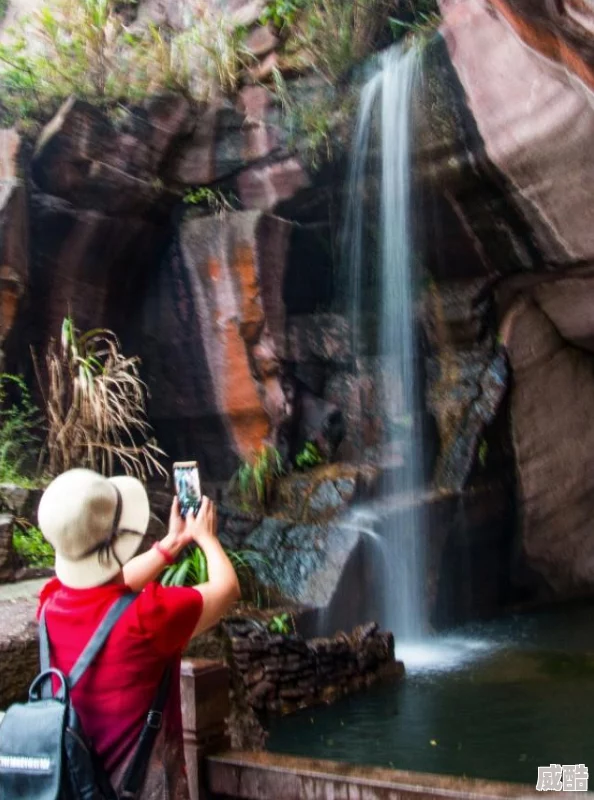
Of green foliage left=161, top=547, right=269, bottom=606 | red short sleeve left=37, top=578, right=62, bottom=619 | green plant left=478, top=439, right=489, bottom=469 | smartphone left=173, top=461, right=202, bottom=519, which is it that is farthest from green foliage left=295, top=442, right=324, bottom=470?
red short sleeve left=37, top=578, right=62, bottom=619

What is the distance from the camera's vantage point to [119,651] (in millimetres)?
2031

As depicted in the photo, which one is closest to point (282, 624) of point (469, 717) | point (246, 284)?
point (469, 717)

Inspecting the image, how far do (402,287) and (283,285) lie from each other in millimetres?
1307

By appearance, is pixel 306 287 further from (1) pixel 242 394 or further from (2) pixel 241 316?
(1) pixel 242 394

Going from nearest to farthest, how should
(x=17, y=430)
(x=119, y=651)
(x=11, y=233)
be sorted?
(x=119, y=651) < (x=11, y=233) < (x=17, y=430)

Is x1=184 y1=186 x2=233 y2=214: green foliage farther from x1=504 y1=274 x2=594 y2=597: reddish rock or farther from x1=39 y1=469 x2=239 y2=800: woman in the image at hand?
x1=39 y1=469 x2=239 y2=800: woman

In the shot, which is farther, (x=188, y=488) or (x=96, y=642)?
(x=188, y=488)

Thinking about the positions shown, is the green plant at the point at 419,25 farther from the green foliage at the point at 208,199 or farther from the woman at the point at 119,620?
the woman at the point at 119,620

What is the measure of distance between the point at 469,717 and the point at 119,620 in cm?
390

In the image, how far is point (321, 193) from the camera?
929 cm

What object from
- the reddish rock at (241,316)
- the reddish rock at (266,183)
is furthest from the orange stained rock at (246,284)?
the reddish rock at (266,183)

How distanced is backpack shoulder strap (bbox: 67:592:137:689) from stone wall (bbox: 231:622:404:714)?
3.90m

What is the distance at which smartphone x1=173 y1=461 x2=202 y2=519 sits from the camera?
2.37 meters

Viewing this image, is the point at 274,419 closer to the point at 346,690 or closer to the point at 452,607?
the point at 452,607
